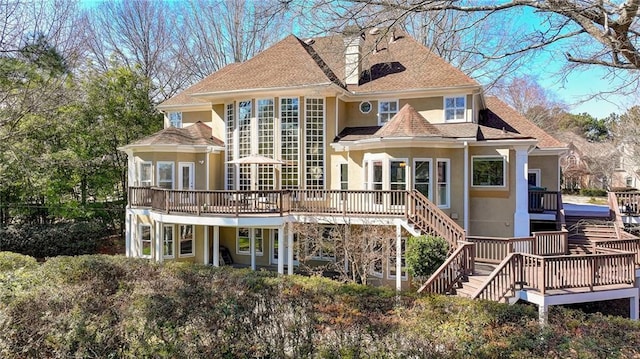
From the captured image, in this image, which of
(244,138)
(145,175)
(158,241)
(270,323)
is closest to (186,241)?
(158,241)

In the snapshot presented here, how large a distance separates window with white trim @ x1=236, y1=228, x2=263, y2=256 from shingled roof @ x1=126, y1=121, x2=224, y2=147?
4.27 meters

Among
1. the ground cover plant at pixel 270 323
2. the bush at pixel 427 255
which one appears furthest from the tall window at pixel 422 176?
the ground cover plant at pixel 270 323

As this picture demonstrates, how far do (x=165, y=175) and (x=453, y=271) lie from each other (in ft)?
41.6

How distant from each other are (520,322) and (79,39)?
21.7 metres

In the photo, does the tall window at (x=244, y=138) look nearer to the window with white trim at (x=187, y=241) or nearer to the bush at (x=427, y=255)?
the window with white trim at (x=187, y=241)

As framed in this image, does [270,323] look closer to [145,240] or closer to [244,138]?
[244,138]

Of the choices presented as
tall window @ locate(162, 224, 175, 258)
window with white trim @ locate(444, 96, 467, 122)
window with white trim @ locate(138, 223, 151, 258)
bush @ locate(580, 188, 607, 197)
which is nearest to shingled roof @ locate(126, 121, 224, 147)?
tall window @ locate(162, 224, 175, 258)

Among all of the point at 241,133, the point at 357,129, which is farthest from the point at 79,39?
the point at 357,129

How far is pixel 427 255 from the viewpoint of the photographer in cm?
1109

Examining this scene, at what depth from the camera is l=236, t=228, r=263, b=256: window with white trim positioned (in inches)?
656

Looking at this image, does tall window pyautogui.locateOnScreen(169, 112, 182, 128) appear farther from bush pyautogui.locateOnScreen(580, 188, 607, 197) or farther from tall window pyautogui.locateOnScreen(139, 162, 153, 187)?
bush pyautogui.locateOnScreen(580, 188, 607, 197)

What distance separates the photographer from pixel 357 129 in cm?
1670

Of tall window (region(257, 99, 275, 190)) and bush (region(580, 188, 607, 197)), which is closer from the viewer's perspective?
tall window (region(257, 99, 275, 190))

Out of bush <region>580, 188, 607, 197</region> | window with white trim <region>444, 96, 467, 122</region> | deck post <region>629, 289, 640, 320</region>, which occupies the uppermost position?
window with white trim <region>444, 96, 467, 122</region>
